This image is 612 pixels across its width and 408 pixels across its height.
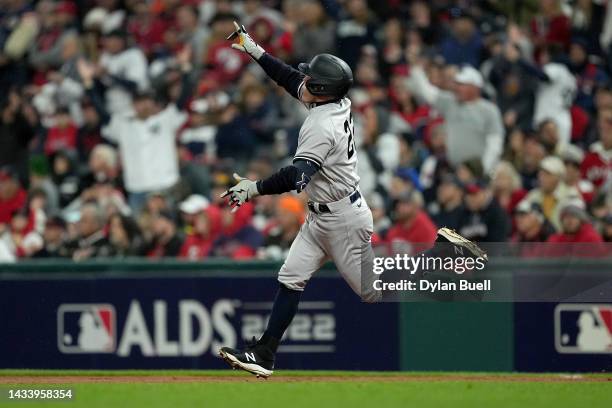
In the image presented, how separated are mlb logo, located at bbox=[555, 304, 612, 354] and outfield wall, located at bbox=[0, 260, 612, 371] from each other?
25mm

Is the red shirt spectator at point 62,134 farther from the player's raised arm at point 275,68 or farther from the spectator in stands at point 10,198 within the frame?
the player's raised arm at point 275,68

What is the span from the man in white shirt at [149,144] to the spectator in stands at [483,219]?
145 inches

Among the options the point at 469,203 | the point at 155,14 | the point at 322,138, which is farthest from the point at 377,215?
the point at 155,14

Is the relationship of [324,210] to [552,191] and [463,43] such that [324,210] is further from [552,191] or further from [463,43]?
[463,43]

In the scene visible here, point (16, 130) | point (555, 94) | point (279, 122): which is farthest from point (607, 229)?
point (16, 130)

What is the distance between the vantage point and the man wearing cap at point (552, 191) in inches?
487

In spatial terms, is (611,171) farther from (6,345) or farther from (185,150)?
(6,345)

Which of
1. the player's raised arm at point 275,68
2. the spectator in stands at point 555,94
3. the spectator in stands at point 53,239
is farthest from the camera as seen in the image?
the spectator in stands at point 555,94

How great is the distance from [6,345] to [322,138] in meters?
4.38

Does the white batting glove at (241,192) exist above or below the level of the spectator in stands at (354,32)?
below

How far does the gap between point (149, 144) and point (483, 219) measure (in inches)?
168

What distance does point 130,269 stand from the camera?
37.9 feet

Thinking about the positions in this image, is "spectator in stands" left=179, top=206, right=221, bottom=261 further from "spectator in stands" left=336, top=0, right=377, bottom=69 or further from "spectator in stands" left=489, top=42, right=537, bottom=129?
"spectator in stands" left=489, top=42, right=537, bottom=129

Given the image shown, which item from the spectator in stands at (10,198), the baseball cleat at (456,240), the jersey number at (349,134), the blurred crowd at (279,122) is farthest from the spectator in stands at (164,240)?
the jersey number at (349,134)
